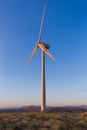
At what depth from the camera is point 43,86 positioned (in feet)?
153

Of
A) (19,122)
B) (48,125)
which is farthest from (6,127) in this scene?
(48,125)

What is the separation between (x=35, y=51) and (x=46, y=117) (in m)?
24.1

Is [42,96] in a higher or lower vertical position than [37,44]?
lower

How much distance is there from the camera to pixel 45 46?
51.6 metres

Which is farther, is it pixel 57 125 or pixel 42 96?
pixel 42 96

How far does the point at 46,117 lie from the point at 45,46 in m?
23.6

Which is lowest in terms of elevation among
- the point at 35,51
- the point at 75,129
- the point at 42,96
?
the point at 75,129

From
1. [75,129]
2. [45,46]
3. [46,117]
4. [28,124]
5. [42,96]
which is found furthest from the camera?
[45,46]

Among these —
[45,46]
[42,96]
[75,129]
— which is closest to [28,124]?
[75,129]

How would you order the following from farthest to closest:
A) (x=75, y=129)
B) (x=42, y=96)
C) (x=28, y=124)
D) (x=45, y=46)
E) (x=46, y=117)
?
1. (x=45, y=46)
2. (x=42, y=96)
3. (x=46, y=117)
4. (x=28, y=124)
5. (x=75, y=129)

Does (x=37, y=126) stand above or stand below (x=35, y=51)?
below

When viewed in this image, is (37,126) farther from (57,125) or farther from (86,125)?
(86,125)

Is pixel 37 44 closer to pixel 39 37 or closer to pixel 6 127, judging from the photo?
pixel 39 37

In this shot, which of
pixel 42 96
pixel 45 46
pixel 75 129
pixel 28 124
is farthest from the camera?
pixel 45 46
